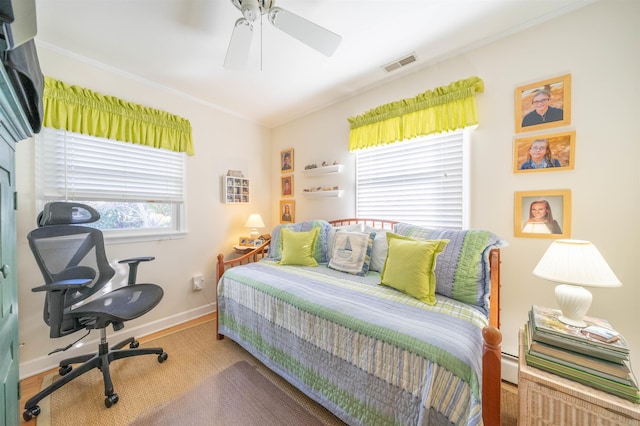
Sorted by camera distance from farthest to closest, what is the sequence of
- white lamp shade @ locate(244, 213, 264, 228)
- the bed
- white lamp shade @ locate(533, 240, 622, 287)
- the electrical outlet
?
white lamp shade @ locate(244, 213, 264, 228) → the electrical outlet → white lamp shade @ locate(533, 240, 622, 287) → the bed

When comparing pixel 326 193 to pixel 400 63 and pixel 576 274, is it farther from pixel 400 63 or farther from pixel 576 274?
pixel 576 274

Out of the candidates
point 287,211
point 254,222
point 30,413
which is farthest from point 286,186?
point 30,413

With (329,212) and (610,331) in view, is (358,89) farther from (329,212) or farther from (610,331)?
(610,331)

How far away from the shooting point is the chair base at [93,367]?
1420 mm

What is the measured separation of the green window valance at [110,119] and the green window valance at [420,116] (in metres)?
1.91

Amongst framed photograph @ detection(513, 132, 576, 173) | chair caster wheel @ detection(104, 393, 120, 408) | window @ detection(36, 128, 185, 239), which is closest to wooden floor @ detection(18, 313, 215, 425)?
chair caster wheel @ detection(104, 393, 120, 408)

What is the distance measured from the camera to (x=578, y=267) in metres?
1.13

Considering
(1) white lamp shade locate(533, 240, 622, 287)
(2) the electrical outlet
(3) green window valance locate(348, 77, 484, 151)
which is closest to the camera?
(1) white lamp shade locate(533, 240, 622, 287)

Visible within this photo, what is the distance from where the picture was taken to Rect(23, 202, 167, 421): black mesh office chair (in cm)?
144

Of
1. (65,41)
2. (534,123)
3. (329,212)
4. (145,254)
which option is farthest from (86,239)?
(534,123)

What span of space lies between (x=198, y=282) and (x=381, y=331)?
2329mm

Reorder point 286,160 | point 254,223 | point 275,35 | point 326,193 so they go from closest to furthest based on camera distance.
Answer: point 275,35 < point 326,193 < point 254,223 < point 286,160

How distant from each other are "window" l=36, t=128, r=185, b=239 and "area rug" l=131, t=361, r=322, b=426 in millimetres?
1531

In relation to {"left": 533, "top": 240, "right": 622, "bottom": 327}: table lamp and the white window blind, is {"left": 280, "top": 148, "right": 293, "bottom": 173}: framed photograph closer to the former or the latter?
the white window blind
